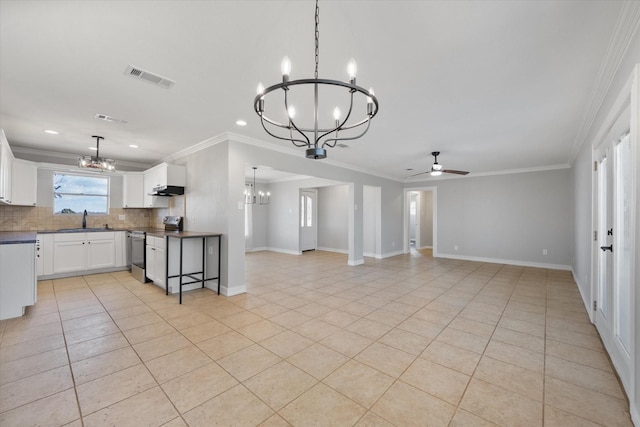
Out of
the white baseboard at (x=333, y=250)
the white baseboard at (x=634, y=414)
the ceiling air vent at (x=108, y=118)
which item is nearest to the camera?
the white baseboard at (x=634, y=414)

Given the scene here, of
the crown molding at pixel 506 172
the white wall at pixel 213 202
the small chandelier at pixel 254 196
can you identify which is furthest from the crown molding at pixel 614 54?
the small chandelier at pixel 254 196

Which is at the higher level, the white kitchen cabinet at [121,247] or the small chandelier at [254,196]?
the small chandelier at [254,196]

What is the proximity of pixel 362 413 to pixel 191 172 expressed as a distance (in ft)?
15.7

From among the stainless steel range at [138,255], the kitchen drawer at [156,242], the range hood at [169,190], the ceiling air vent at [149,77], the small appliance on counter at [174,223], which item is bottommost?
the stainless steel range at [138,255]

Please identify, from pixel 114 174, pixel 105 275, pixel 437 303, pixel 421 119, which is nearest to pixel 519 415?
pixel 437 303

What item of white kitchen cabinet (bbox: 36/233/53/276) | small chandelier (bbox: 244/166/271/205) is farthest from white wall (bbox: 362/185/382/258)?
white kitchen cabinet (bbox: 36/233/53/276)

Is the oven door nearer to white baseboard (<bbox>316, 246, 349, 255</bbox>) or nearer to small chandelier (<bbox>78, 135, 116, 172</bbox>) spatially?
small chandelier (<bbox>78, 135, 116, 172</bbox>)

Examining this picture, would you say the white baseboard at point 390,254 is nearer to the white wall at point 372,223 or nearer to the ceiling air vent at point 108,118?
the white wall at point 372,223

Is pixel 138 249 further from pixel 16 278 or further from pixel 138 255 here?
pixel 16 278

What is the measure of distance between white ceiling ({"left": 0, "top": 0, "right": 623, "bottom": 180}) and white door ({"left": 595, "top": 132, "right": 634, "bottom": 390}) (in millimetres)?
792

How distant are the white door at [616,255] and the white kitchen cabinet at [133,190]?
25.1 feet

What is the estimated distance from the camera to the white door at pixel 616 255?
2084 mm

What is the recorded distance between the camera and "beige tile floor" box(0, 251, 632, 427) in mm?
1734

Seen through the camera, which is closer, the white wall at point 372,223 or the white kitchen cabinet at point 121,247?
the white kitchen cabinet at point 121,247
